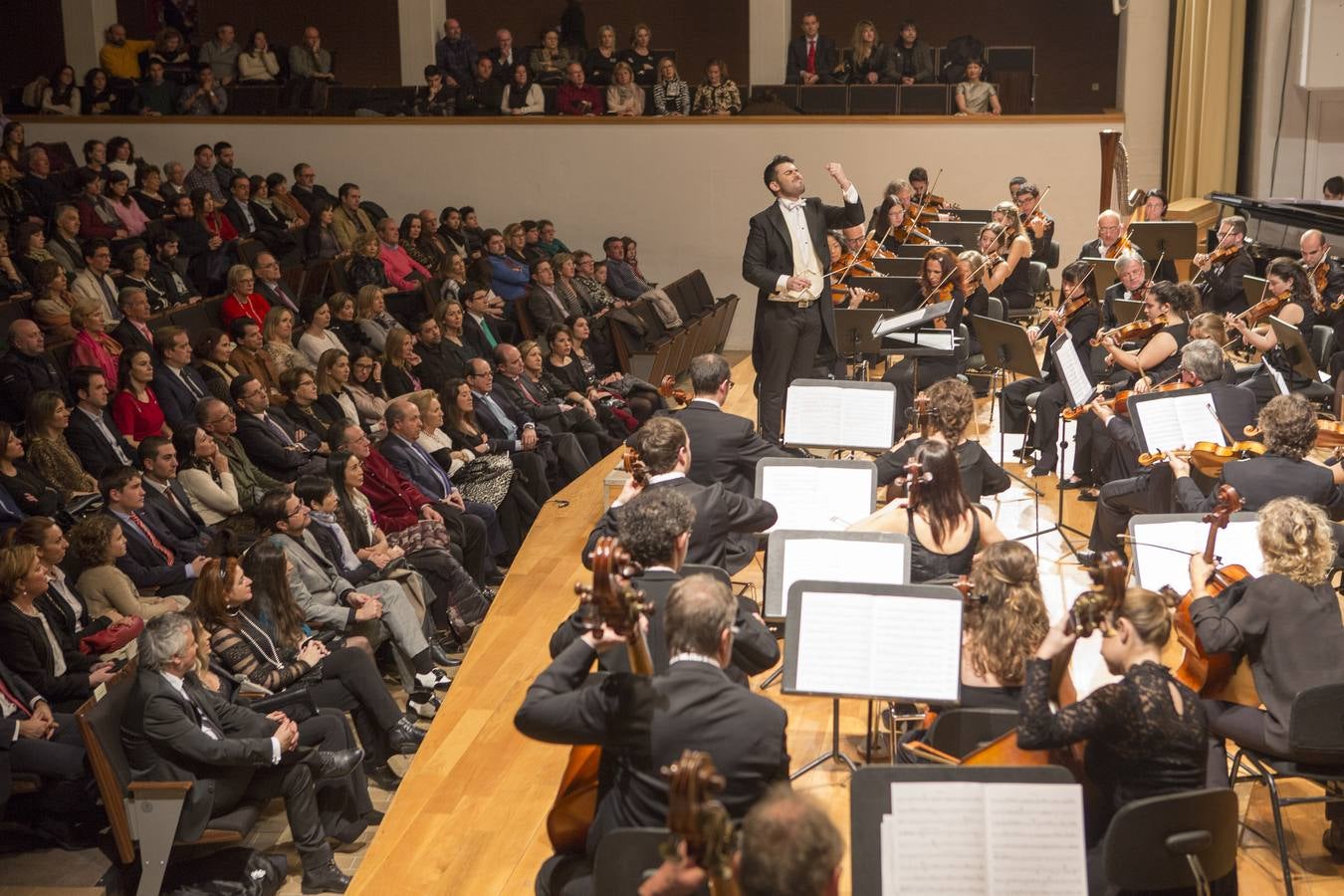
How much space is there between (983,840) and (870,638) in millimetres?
858

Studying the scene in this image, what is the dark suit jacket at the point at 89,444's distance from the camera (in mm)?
6270

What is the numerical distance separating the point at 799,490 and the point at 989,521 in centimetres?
66

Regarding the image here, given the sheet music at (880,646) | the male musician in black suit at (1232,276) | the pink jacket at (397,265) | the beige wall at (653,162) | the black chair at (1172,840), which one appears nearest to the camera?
the black chair at (1172,840)

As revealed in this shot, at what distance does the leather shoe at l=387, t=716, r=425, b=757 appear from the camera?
16.8 ft

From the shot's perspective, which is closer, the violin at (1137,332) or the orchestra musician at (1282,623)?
the orchestra musician at (1282,623)

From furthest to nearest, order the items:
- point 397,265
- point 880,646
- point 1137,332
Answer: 1. point 397,265
2. point 1137,332
3. point 880,646

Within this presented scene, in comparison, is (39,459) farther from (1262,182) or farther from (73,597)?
(1262,182)

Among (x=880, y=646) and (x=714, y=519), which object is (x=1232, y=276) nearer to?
(x=714, y=519)

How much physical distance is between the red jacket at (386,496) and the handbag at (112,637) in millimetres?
1433

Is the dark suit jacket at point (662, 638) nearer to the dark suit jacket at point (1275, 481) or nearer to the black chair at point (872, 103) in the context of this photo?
the dark suit jacket at point (1275, 481)

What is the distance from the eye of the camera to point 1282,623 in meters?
3.65

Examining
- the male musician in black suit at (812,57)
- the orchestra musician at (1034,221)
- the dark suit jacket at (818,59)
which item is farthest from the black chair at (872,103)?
the orchestra musician at (1034,221)

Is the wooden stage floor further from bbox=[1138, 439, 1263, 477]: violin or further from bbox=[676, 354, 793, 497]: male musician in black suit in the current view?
bbox=[676, 354, 793, 497]: male musician in black suit

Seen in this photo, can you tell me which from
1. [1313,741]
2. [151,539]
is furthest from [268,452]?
[1313,741]
